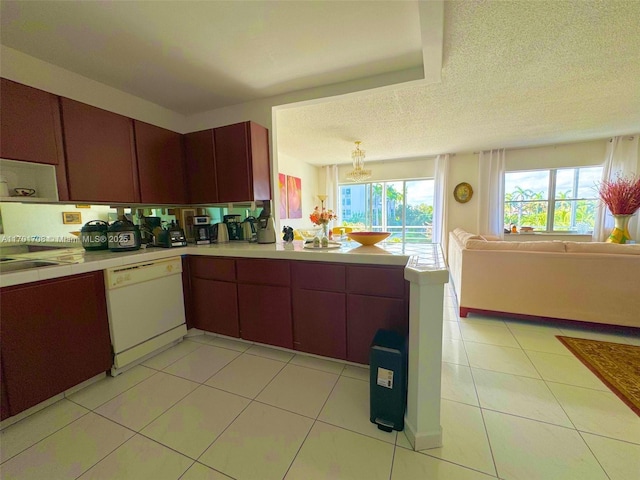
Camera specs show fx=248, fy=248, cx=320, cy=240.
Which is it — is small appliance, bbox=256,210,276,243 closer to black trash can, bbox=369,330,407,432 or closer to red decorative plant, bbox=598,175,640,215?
black trash can, bbox=369,330,407,432

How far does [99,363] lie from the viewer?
170cm

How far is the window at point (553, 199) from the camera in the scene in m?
4.80

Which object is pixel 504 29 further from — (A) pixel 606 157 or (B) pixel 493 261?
(A) pixel 606 157

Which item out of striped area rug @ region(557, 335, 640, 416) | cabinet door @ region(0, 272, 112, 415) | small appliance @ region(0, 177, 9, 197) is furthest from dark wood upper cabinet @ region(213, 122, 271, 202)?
striped area rug @ region(557, 335, 640, 416)

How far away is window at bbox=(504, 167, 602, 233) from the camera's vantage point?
4797 mm

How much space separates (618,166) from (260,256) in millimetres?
6452

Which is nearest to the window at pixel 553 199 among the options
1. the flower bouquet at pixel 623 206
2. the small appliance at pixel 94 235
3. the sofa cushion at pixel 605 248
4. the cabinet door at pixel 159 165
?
the flower bouquet at pixel 623 206

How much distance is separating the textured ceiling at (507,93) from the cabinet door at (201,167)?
969mm

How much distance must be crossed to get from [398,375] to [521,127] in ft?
14.1

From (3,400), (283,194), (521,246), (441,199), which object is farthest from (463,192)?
(3,400)

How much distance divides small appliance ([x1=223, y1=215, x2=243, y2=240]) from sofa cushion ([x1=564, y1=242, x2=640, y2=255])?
330 centimetres

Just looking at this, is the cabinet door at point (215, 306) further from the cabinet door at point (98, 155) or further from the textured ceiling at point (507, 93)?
the textured ceiling at point (507, 93)

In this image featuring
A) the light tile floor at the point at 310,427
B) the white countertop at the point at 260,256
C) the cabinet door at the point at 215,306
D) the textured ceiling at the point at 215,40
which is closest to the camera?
the light tile floor at the point at 310,427

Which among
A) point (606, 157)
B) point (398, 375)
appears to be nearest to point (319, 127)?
point (398, 375)
